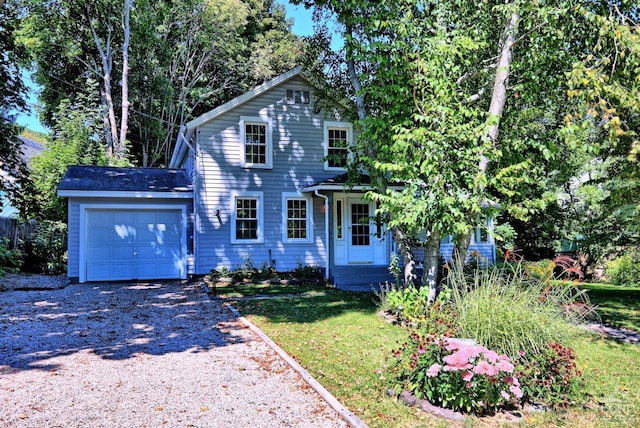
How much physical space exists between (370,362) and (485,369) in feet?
6.87

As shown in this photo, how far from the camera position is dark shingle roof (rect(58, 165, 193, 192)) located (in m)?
13.2

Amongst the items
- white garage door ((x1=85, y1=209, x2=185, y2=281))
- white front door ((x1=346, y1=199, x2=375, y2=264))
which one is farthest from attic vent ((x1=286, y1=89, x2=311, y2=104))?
white garage door ((x1=85, y1=209, x2=185, y2=281))

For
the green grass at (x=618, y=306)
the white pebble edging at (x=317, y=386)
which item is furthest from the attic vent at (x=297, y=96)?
the green grass at (x=618, y=306)

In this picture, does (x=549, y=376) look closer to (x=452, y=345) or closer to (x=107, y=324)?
(x=452, y=345)

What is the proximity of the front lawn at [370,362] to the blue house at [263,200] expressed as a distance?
4.28m

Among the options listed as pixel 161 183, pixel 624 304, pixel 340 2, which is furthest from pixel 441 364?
pixel 161 183

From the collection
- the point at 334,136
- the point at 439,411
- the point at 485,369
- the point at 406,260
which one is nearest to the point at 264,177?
the point at 334,136

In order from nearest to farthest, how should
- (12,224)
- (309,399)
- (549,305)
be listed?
1. (309,399)
2. (549,305)
3. (12,224)

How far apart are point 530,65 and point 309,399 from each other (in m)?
7.34

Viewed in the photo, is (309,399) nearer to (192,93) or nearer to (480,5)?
(480,5)

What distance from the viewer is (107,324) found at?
7672mm

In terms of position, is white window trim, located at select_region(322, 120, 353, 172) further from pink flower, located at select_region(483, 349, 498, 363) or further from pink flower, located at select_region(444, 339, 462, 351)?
pink flower, located at select_region(483, 349, 498, 363)

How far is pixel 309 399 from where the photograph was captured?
14.1ft

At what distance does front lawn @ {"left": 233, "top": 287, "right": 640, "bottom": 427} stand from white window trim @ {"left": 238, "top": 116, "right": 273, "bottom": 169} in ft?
18.8
